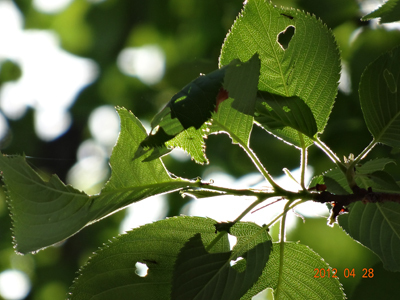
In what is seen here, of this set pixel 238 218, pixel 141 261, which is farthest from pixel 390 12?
pixel 141 261

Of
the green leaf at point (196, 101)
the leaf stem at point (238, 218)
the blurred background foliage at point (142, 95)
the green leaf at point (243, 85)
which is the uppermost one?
the blurred background foliage at point (142, 95)

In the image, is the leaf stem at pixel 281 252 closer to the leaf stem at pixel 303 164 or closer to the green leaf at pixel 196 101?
the leaf stem at pixel 303 164

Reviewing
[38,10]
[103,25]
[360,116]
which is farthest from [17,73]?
[360,116]

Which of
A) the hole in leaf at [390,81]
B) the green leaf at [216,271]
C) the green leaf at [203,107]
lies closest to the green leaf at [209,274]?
the green leaf at [216,271]

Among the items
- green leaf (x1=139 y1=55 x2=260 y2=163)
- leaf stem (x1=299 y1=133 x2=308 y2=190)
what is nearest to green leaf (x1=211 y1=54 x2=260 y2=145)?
green leaf (x1=139 y1=55 x2=260 y2=163)

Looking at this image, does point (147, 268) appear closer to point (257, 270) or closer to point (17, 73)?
point (257, 270)

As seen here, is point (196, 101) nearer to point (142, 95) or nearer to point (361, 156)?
point (361, 156)

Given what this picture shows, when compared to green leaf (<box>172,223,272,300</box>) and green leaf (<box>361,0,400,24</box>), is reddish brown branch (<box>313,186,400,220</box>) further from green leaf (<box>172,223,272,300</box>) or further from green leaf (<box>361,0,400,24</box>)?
green leaf (<box>361,0,400,24</box>)

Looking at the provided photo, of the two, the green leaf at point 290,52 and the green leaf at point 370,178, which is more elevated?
the green leaf at point 290,52
